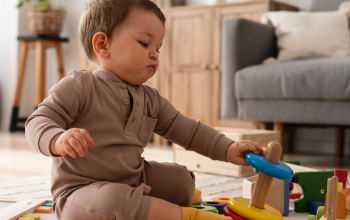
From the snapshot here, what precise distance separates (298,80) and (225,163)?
1.52 ft

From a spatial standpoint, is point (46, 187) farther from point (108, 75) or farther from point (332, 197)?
point (332, 197)

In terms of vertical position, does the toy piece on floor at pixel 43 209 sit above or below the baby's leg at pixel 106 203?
below

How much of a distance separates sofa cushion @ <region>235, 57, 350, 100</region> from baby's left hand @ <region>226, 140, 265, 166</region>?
0.89m

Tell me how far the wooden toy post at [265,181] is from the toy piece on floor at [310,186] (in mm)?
258

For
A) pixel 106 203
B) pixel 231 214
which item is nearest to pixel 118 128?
pixel 106 203

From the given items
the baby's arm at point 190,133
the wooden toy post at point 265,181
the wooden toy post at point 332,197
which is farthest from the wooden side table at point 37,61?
the wooden toy post at point 332,197

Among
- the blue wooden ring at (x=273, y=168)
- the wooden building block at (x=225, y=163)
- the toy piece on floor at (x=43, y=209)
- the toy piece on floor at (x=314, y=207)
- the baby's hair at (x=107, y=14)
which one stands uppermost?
the baby's hair at (x=107, y=14)

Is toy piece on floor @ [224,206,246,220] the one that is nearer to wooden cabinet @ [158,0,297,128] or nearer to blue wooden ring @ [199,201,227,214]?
blue wooden ring @ [199,201,227,214]

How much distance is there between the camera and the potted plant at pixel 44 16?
3.10m

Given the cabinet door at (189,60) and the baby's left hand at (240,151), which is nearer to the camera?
the baby's left hand at (240,151)

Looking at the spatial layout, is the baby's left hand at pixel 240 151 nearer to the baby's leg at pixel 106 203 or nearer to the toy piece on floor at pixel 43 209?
the baby's leg at pixel 106 203

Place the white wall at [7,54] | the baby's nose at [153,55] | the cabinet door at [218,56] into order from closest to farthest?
the baby's nose at [153,55], the cabinet door at [218,56], the white wall at [7,54]

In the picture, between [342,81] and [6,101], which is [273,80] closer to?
[342,81]

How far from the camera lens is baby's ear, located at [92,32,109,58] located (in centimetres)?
78
